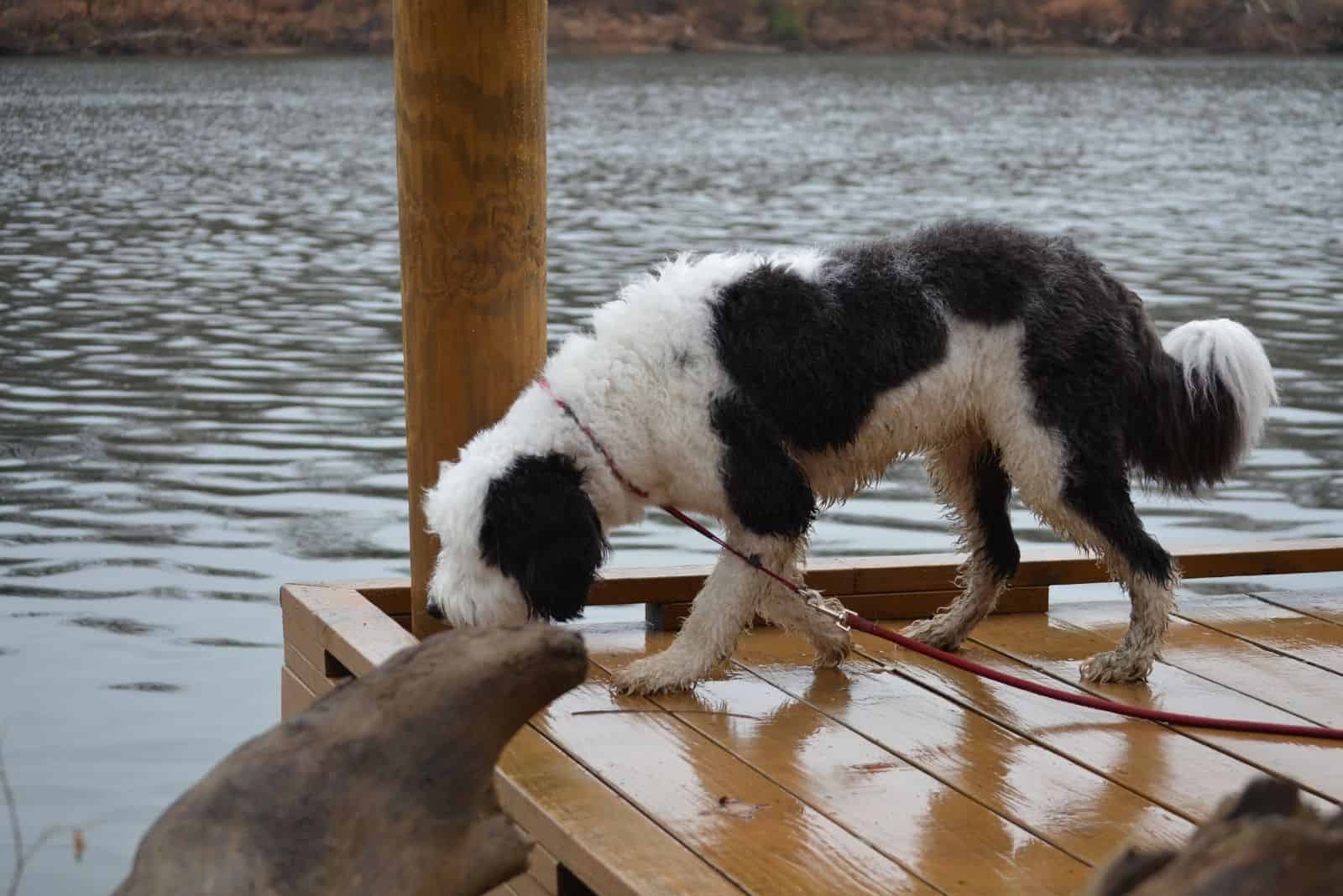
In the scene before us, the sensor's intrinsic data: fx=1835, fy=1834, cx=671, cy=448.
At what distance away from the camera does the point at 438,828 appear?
8.19 feet

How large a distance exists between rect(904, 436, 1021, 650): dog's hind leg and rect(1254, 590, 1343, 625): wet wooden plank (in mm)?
970

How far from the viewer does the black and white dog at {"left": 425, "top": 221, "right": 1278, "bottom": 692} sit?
13.5 ft

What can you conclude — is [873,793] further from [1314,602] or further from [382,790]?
[1314,602]

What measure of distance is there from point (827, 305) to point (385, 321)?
9133 mm

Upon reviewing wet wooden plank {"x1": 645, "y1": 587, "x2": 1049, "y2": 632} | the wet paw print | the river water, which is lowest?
the river water

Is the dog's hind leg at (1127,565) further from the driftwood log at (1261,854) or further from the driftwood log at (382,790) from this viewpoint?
the driftwood log at (1261,854)

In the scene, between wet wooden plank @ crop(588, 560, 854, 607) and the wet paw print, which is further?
wet wooden plank @ crop(588, 560, 854, 607)

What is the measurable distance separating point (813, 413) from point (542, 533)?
695mm

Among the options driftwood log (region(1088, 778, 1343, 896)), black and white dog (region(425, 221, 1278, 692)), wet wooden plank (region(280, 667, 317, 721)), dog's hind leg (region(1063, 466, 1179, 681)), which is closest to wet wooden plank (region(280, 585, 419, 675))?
wet wooden plank (region(280, 667, 317, 721))

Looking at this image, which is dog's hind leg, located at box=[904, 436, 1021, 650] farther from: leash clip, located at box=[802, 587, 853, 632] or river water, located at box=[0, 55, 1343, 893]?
river water, located at box=[0, 55, 1343, 893]

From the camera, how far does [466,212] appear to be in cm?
449

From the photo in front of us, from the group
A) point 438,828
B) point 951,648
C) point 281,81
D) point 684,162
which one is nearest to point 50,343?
point 951,648

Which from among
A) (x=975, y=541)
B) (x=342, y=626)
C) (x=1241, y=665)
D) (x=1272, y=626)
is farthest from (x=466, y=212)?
(x=1272, y=626)

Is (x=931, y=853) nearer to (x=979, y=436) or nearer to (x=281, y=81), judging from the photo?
(x=979, y=436)
